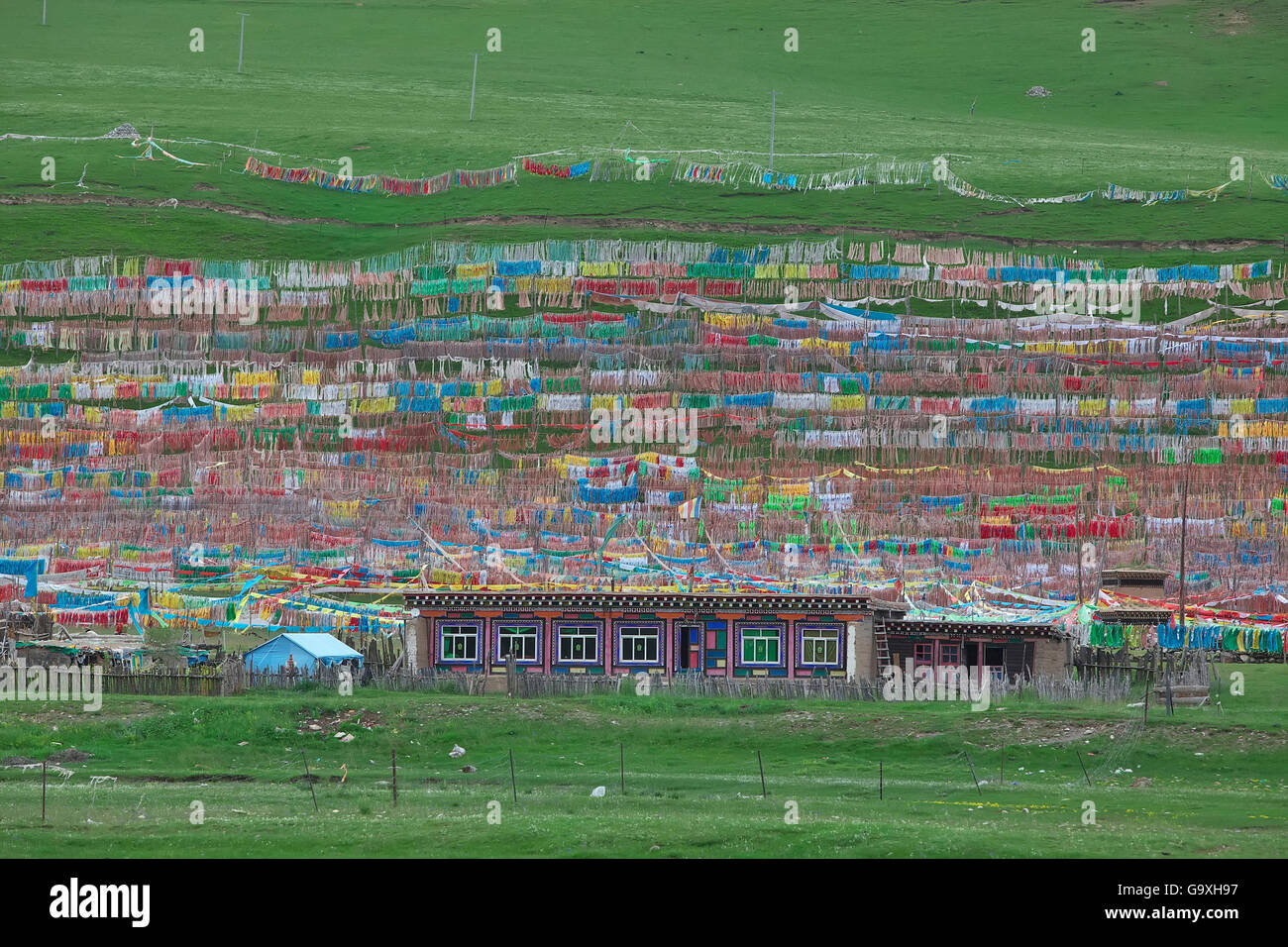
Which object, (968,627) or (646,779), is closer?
(646,779)

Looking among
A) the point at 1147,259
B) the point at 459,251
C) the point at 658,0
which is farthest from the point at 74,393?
the point at 658,0

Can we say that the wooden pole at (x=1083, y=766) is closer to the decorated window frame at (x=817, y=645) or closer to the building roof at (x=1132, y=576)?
the decorated window frame at (x=817, y=645)

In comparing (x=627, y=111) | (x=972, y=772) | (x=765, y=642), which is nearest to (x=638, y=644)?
(x=765, y=642)

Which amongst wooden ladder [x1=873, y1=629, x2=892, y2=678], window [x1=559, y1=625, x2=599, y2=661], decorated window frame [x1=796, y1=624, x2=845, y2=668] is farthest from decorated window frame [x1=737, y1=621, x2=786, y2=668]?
window [x1=559, y1=625, x2=599, y2=661]

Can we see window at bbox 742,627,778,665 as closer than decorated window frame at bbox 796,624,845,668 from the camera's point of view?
No

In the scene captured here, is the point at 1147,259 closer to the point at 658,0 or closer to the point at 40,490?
the point at 40,490

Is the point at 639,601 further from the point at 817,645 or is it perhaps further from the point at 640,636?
the point at 817,645

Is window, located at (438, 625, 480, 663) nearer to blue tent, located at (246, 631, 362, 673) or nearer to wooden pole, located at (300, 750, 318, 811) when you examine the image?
blue tent, located at (246, 631, 362, 673)
